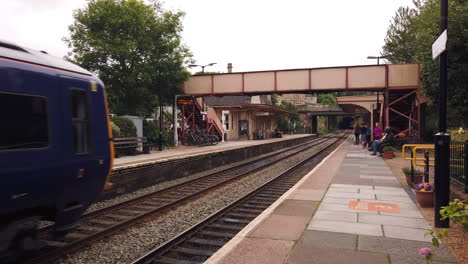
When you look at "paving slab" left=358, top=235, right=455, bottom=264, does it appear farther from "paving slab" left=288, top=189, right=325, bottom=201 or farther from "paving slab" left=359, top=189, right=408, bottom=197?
"paving slab" left=359, top=189, right=408, bottom=197

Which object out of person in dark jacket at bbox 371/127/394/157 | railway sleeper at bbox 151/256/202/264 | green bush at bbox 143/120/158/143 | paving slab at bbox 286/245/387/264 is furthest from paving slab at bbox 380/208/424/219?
green bush at bbox 143/120/158/143

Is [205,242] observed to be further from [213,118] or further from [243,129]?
[243,129]

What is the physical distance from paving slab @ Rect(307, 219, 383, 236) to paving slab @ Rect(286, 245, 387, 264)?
99 cm

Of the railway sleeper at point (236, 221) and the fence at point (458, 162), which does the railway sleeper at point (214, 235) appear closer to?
the railway sleeper at point (236, 221)

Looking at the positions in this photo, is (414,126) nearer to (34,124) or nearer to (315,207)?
A: (315,207)

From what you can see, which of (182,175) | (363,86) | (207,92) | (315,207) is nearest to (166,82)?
(207,92)

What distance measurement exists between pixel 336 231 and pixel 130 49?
17395mm

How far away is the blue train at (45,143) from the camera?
400cm

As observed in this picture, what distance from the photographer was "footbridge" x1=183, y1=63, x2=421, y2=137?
74.8 ft

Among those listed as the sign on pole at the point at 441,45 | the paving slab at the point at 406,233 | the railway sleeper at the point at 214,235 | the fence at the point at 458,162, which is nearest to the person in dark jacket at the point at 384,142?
the fence at the point at 458,162

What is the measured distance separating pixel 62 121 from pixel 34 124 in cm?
40

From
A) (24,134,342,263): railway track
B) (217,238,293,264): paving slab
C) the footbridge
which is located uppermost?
the footbridge

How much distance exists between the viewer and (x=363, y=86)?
23.6 meters

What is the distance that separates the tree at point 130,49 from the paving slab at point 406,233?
17.1 m
